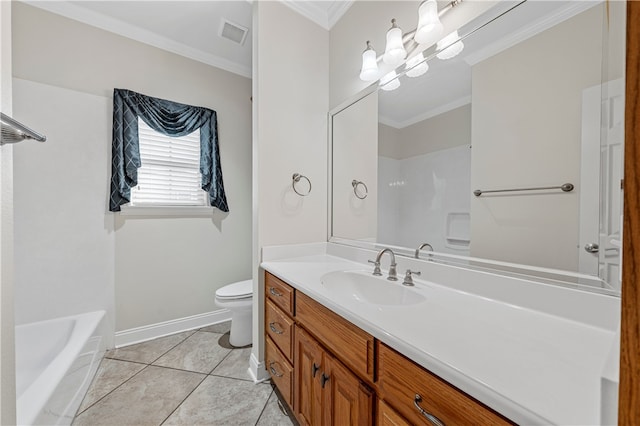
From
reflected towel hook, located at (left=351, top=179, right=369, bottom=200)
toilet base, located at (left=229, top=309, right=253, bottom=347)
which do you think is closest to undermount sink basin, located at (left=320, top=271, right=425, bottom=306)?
reflected towel hook, located at (left=351, top=179, right=369, bottom=200)

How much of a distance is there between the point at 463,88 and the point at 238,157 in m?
2.10

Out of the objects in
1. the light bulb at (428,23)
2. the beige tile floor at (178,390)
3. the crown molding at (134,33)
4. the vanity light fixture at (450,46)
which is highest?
the crown molding at (134,33)

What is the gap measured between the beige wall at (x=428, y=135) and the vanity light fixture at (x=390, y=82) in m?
0.20

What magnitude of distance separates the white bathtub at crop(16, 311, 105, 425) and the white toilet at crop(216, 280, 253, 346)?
2.63ft

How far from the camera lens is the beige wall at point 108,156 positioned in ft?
5.75

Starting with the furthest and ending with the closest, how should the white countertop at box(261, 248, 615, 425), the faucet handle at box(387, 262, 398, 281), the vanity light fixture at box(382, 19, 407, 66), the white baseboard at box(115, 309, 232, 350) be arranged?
1. the white baseboard at box(115, 309, 232, 350)
2. the vanity light fixture at box(382, 19, 407, 66)
3. the faucet handle at box(387, 262, 398, 281)
4. the white countertop at box(261, 248, 615, 425)

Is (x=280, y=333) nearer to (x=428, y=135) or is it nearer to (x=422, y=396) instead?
(x=422, y=396)

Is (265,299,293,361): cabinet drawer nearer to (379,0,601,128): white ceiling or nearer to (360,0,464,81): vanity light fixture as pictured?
(379,0,601,128): white ceiling

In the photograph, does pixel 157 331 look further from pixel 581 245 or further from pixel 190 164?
pixel 581 245

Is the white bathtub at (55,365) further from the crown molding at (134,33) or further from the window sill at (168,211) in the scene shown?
the crown molding at (134,33)

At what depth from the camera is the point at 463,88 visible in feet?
3.37

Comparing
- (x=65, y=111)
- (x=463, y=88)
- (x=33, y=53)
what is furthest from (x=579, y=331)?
(x=33, y=53)

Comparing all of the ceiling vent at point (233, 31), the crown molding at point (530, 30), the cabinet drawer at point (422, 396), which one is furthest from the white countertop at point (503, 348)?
the ceiling vent at point (233, 31)

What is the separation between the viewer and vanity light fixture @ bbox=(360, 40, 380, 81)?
1431 mm
